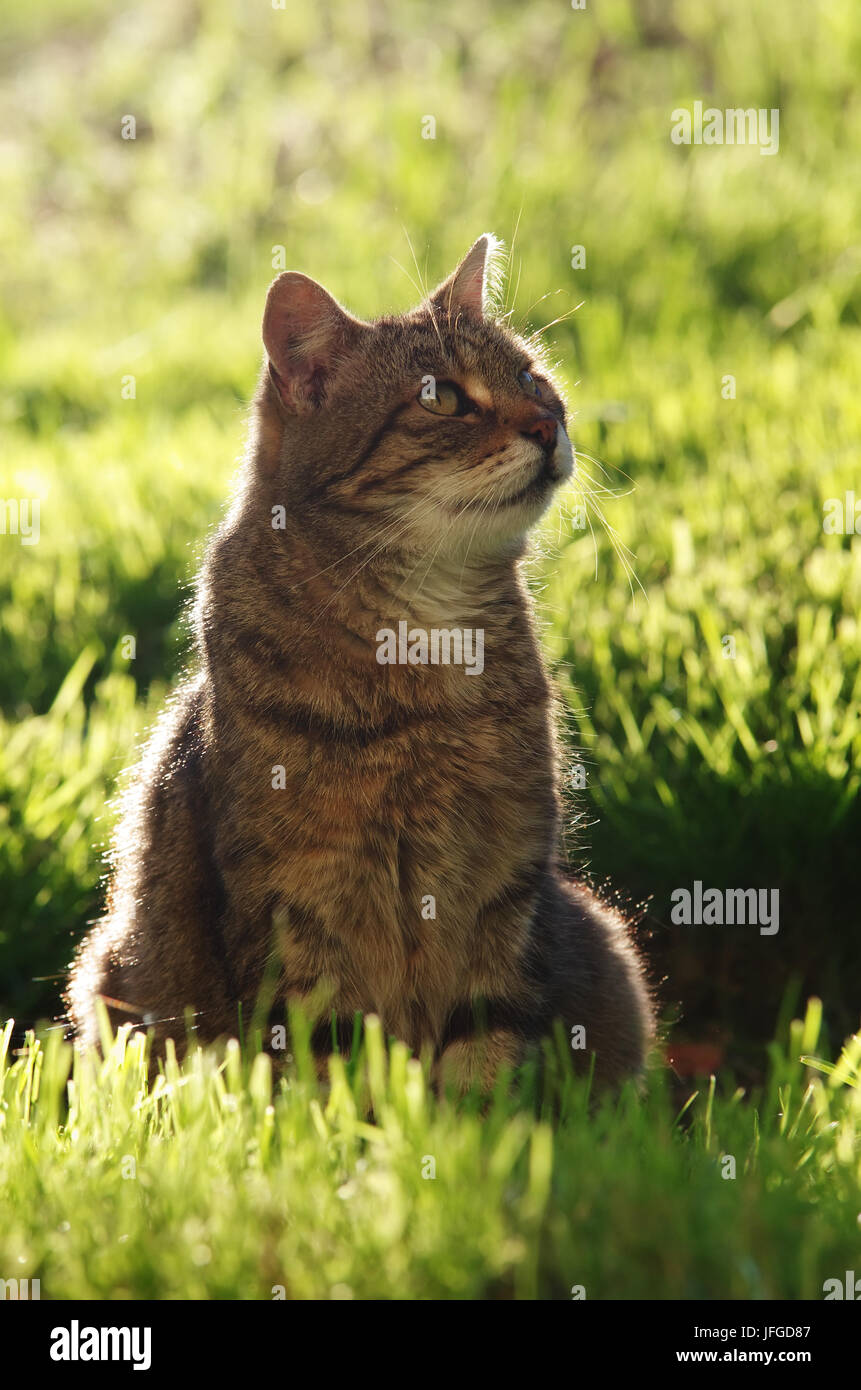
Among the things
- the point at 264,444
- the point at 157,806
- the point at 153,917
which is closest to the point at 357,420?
the point at 264,444

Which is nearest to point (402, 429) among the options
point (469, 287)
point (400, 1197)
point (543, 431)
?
point (543, 431)

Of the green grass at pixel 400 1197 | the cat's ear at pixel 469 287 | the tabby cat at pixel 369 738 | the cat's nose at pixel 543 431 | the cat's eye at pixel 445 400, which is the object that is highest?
the cat's ear at pixel 469 287

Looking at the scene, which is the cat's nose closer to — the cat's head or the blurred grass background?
the cat's head

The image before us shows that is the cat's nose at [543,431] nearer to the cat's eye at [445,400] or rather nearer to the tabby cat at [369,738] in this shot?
the tabby cat at [369,738]

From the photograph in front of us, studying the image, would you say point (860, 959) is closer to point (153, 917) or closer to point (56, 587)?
point (153, 917)

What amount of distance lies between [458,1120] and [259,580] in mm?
1067

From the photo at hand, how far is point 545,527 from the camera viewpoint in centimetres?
300

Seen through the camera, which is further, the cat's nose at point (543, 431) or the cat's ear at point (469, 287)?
the cat's ear at point (469, 287)

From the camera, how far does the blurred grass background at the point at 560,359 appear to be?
3.13m

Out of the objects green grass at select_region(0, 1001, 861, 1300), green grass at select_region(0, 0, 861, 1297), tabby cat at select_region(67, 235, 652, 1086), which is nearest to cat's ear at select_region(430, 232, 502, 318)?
tabby cat at select_region(67, 235, 652, 1086)

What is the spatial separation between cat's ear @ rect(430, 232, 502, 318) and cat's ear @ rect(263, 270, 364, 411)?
0.26 meters

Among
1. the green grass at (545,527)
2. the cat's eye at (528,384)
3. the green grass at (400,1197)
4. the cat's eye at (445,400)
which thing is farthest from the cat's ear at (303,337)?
the green grass at (400,1197)

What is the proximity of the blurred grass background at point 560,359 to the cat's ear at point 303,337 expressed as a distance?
0.34 metres

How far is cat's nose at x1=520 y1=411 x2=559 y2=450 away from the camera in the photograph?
8.29 feet
